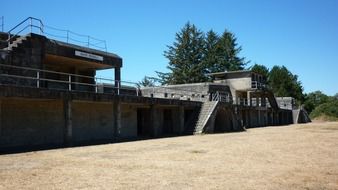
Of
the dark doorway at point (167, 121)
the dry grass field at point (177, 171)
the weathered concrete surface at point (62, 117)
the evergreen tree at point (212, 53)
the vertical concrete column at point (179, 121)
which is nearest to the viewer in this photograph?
the dry grass field at point (177, 171)

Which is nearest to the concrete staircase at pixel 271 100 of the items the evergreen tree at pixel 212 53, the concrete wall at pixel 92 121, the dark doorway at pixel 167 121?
the evergreen tree at pixel 212 53

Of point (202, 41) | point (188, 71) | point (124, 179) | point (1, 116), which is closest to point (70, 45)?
point (1, 116)

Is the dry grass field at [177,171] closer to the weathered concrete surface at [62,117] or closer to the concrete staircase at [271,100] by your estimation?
the weathered concrete surface at [62,117]

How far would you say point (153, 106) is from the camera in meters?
29.2

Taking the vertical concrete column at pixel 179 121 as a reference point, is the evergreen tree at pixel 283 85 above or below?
above

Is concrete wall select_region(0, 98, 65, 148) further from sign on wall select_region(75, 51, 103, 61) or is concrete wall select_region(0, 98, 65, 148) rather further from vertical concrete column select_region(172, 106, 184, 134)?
vertical concrete column select_region(172, 106, 184, 134)

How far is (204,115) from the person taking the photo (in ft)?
110

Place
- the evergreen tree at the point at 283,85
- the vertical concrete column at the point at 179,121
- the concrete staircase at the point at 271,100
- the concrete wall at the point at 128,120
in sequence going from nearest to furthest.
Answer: the concrete wall at the point at 128,120, the vertical concrete column at the point at 179,121, the concrete staircase at the point at 271,100, the evergreen tree at the point at 283,85

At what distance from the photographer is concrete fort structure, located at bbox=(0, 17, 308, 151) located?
21.1 m

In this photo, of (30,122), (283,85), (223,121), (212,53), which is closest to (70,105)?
(30,122)

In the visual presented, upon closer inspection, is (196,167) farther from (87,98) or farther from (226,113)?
(226,113)

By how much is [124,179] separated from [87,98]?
13021 millimetres

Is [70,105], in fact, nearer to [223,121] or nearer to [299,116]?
[223,121]

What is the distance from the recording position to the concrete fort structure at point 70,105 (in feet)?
69.3
